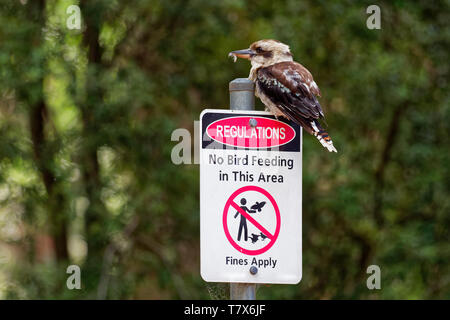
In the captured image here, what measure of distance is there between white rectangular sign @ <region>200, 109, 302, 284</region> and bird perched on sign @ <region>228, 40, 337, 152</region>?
32 cm

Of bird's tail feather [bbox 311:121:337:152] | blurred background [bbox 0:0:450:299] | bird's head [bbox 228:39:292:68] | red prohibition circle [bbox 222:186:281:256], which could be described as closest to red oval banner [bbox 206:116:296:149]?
red prohibition circle [bbox 222:186:281:256]

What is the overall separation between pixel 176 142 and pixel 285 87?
3.81 metres

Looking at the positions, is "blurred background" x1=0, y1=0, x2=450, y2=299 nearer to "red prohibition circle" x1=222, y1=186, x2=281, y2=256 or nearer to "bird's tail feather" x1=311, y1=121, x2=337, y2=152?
"bird's tail feather" x1=311, y1=121, x2=337, y2=152

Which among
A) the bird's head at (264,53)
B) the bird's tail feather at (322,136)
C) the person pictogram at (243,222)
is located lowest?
the person pictogram at (243,222)

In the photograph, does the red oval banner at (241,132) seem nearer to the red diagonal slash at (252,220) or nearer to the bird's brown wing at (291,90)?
the red diagonal slash at (252,220)

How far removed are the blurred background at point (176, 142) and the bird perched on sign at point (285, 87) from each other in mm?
3404

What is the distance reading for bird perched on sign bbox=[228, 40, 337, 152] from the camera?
361 cm

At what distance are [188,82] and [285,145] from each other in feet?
16.3

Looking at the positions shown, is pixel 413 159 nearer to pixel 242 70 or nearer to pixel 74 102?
pixel 242 70

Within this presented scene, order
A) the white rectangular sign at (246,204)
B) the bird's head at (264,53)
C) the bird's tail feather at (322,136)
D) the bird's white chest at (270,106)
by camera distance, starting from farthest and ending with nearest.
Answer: the bird's head at (264,53), the bird's tail feather at (322,136), the bird's white chest at (270,106), the white rectangular sign at (246,204)

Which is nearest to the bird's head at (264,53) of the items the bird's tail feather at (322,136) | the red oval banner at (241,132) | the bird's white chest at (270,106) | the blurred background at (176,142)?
the bird's white chest at (270,106)

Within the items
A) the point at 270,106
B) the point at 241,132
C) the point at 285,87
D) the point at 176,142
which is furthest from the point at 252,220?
the point at 176,142

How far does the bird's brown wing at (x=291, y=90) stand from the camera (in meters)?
3.63

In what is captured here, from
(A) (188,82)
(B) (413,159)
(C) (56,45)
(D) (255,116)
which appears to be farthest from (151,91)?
(D) (255,116)
